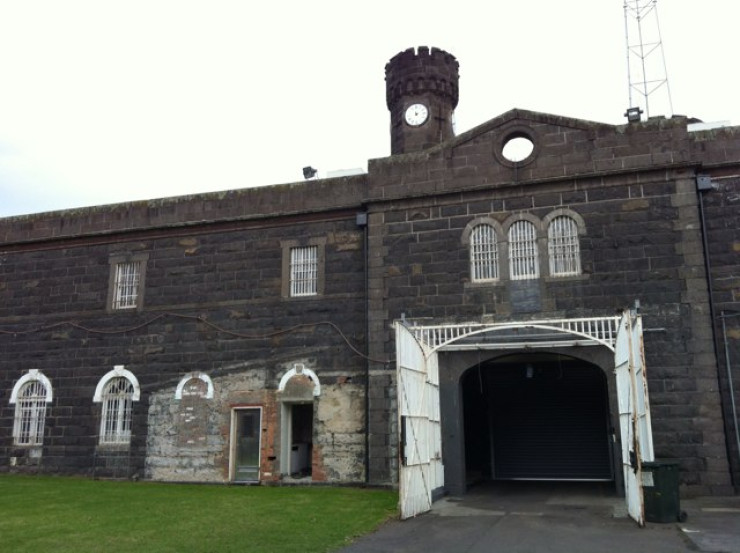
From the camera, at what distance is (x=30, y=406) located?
1852cm

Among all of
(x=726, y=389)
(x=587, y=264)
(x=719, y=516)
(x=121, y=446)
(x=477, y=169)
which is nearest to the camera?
(x=719, y=516)

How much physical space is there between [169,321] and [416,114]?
33.7 ft

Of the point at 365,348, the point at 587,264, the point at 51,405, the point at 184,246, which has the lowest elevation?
the point at 51,405

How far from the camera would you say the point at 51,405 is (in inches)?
718

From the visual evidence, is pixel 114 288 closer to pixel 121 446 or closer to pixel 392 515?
pixel 121 446

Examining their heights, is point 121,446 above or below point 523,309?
below

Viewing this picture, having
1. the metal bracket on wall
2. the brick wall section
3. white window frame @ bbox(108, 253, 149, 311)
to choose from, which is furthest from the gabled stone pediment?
white window frame @ bbox(108, 253, 149, 311)

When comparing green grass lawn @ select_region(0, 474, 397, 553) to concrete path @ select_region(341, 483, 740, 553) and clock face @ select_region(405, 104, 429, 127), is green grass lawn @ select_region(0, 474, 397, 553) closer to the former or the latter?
concrete path @ select_region(341, 483, 740, 553)

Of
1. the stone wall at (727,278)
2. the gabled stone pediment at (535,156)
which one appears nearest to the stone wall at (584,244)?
the gabled stone pediment at (535,156)

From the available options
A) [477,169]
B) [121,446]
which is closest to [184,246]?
[121,446]

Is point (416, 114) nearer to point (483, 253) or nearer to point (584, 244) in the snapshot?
point (483, 253)

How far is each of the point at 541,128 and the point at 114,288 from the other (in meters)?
11.7

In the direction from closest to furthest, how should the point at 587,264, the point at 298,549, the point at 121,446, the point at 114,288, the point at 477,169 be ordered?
the point at 298,549 → the point at 587,264 → the point at 477,169 → the point at 121,446 → the point at 114,288

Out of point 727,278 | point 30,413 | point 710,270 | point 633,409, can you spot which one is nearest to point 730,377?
point 727,278
